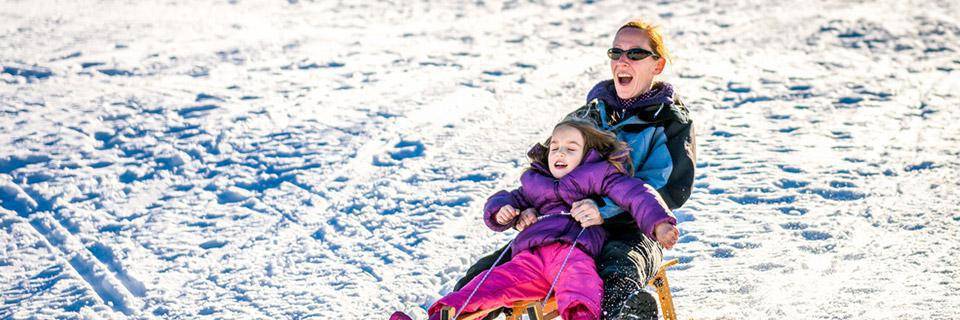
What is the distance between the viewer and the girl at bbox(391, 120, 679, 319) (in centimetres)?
290

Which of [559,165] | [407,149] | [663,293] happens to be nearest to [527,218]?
[559,165]

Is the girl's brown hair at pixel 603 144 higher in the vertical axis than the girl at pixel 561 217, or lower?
higher

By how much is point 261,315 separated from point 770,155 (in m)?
3.17

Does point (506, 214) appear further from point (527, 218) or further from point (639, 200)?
point (639, 200)

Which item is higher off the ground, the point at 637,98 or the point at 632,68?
the point at 632,68

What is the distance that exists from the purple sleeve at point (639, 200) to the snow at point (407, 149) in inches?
41.7

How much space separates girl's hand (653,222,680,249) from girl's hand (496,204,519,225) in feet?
1.56

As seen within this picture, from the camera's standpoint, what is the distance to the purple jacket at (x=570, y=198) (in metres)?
3.00

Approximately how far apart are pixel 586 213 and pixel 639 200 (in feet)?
0.53

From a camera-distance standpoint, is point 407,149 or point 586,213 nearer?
point 586,213

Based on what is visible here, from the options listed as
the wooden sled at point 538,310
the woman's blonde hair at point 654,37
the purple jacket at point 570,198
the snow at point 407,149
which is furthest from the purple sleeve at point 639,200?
the snow at point 407,149

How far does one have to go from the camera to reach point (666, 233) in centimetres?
285

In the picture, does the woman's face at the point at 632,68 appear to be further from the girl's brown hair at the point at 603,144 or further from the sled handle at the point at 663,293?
the sled handle at the point at 663,293

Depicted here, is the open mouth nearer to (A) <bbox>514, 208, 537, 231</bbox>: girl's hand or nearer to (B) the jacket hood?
(A) <bbox>514, 208, 537, 231</bbox>: girl's hand
